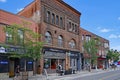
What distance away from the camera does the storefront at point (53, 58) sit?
43.1 metres

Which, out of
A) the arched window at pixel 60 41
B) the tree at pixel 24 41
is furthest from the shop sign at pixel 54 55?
the tree at pixel 24 41

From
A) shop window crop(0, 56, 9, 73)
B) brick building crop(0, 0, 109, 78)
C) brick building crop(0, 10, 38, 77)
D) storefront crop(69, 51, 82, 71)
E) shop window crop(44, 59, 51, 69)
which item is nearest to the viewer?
brick building crop(0, 10, 38, 77)

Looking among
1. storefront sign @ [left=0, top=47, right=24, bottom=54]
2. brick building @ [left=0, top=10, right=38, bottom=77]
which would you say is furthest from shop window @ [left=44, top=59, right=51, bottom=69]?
storefront sign @ [left=0, top=47, right=24, bottom=54]

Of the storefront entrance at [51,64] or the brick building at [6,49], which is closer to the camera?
the brick building at [6,49]

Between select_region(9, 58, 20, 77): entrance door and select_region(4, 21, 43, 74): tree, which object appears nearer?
select_region(4, 21, 43, 74): tree

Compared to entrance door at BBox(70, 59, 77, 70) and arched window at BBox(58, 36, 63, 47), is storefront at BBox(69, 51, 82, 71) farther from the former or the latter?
arched window at BBox(58, 36, 63, 47)

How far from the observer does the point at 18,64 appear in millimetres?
35594

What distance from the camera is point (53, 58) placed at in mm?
45500

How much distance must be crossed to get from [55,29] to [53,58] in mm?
5303

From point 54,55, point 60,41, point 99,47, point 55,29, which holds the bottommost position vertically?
point 54,55

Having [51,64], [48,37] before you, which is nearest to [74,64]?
[51,64]

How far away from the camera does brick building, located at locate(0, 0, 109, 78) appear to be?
42031 millimetres

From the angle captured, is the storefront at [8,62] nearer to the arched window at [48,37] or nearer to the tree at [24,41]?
the tree at [24,41]

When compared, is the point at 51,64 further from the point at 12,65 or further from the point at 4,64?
the point at 4,64
